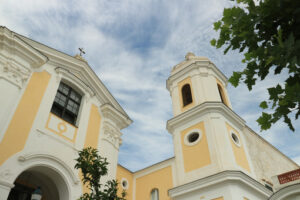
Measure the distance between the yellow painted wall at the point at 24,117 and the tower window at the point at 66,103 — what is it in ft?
2.62

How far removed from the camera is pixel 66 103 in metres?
11.7

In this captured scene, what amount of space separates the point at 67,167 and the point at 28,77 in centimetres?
407

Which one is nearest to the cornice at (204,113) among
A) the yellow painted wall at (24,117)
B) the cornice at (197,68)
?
the cornice at (197,68)

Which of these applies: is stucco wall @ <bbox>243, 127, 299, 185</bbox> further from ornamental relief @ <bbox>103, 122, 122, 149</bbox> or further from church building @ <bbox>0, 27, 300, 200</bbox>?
ornamental relief @ <bbox>103, 122, 122, 149</bbox>

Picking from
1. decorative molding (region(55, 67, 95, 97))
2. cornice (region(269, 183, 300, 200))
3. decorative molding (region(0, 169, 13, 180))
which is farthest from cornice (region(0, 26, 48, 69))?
cornice (region(269, 183, 300, 200))

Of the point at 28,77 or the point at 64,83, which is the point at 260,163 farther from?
the point at 28,77

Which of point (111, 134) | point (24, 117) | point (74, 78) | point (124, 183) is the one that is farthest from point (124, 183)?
point (24, 117)

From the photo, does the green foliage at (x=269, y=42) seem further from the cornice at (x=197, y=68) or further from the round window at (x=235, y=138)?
the cornice at (x=197, y=68)

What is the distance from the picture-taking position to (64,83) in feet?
40.4

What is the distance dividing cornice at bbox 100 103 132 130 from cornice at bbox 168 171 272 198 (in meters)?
4.45

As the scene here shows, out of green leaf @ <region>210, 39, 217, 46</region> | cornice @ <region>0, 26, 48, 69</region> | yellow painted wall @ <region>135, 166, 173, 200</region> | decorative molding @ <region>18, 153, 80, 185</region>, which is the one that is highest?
cornice @ <region>0, 26, 48, 69</region>

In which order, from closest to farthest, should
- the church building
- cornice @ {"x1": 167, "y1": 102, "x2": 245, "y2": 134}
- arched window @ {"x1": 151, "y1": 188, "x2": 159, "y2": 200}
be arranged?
the church building < cornice @ {"x1": 167, "y1": 102, "x2": 245, "y2": 134} < arched window @ {"x1": 151, "y1": 188, "x2": 159, "y2": 200}

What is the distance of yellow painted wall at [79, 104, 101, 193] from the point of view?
11.7m

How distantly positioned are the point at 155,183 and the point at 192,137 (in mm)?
3825
